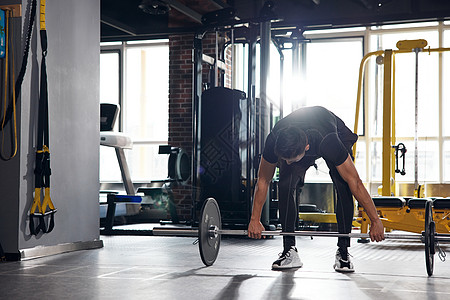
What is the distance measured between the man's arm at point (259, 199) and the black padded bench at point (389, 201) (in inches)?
Result: 91.4

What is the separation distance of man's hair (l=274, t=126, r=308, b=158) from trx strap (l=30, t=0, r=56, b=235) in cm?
176

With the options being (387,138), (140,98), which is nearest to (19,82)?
(387,138)

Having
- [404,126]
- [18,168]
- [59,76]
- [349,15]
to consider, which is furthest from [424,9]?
[18,168]

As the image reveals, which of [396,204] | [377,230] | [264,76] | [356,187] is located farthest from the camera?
[264,76]

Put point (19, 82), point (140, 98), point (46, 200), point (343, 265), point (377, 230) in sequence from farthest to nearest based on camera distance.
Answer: point (140, 98) → point (46, 200) → point (19, 82) → point (343, 265) → point (377, 230)

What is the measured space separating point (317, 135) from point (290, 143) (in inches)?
11.2

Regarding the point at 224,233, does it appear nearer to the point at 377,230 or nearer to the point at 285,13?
the point at 377,230

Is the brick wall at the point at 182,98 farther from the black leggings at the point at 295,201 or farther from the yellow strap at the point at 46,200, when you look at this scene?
the black leggings at the point at 295,201

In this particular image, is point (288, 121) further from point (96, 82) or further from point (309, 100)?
point (309, 100)

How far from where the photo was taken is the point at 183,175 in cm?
647

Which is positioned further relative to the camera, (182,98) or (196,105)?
(182,98)

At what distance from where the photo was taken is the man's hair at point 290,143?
9.98ft

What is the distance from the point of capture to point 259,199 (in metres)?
3.29

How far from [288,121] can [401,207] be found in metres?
2.40
